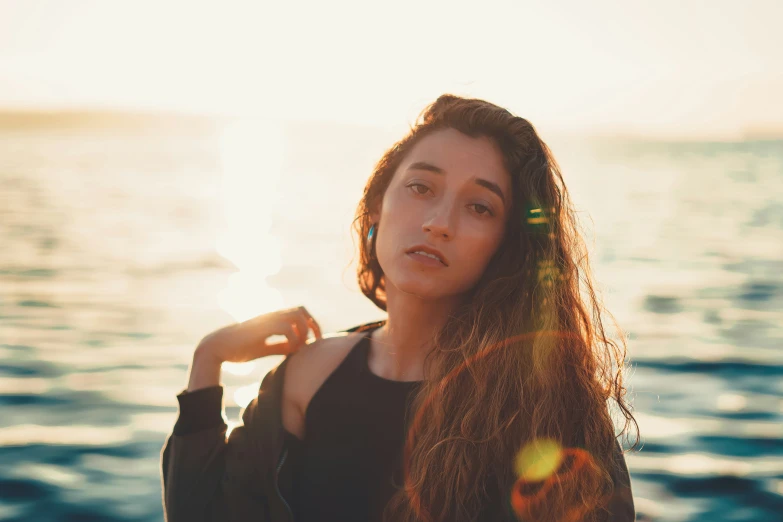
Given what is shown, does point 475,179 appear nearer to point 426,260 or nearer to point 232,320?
point 426,260

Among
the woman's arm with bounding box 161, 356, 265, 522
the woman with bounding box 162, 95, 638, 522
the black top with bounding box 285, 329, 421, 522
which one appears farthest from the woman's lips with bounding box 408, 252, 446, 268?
the woman's arm with bounding box 161, 356, 265, 522

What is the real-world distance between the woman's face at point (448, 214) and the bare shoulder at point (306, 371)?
358mm

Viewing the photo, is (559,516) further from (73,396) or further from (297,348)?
(73,396)

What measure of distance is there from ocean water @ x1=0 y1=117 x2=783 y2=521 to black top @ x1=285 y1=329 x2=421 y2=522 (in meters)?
0.78

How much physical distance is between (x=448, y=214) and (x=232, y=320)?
7.53m

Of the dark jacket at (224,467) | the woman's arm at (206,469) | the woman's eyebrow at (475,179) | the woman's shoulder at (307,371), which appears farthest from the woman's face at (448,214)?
the woman's arm at (206,469)

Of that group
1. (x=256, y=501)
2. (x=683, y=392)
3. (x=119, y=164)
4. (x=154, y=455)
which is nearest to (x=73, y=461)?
(x=154, y=455)

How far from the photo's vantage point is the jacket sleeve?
2.66 meters

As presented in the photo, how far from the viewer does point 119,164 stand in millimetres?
45969

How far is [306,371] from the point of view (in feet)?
9.16

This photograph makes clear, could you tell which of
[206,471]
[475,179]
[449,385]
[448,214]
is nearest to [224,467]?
[206,471]

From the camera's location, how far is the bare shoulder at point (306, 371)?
274 cm

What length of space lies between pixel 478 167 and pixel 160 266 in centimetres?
1178

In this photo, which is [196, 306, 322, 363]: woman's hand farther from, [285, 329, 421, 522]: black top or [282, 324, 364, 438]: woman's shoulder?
[285, 329, 421, 522]: black top
